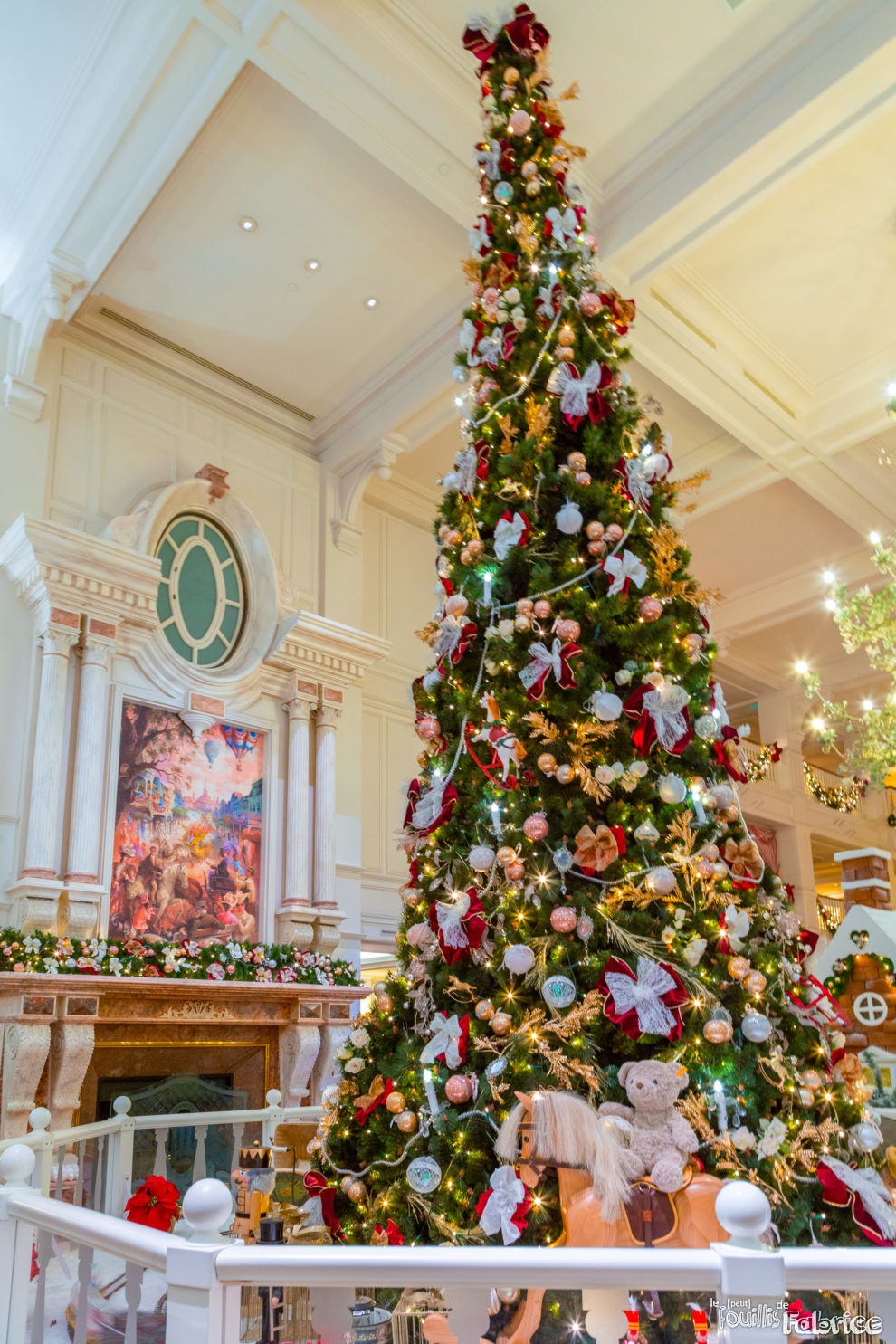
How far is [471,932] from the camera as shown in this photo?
8.39 ft

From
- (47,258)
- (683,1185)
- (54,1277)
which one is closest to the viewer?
(683,1185)

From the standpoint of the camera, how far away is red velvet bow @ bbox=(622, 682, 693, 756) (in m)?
2.60

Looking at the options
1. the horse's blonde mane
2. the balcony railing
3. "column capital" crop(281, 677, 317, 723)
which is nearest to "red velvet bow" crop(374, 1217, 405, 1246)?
the horse's blonde mane

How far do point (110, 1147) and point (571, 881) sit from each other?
3.41 meters

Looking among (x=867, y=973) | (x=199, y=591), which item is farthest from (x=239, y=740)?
(x=867, y=973)

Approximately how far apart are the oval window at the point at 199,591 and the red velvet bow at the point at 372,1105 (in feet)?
17.1

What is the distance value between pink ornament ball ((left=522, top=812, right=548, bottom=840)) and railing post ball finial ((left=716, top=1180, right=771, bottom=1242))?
130 cm

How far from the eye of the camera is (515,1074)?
7.49 feet

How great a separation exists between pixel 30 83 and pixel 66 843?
4782 mm

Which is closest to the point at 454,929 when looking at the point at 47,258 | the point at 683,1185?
the point at 683,1185

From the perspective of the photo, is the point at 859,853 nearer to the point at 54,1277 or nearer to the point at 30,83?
the point at 54,1277

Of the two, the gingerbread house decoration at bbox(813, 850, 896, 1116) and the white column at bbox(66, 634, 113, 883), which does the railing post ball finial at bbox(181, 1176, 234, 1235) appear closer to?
the gingerbread house decoration at bbox(813, 850, 896, 1116)

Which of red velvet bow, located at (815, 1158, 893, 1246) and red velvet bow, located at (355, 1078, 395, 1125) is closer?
red velvet bow, located at (815, 1158, 893, 1246)

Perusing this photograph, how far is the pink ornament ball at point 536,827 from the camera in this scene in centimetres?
253
